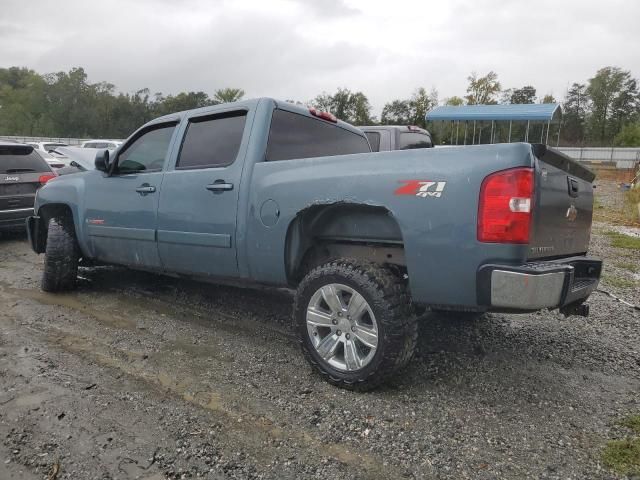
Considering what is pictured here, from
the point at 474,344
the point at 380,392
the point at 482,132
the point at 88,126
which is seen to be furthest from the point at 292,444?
the point at 88,126

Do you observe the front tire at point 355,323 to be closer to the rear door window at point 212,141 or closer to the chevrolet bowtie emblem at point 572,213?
the chevrolet bowtie emblem at point 572,213

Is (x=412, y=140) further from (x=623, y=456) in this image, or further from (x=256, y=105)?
(x=623, y=456)

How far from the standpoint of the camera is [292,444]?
89.5 inches

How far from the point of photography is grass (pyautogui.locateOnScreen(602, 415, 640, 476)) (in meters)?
2.12

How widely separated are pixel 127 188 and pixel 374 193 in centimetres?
263

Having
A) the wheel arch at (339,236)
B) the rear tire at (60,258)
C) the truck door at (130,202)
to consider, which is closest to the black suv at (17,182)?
the rear tire at (60,258)

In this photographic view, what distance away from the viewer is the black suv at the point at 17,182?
7.26 meters

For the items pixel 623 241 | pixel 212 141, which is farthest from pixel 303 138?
pixel 623 241

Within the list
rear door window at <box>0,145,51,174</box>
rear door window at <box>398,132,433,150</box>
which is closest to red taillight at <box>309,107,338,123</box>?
rear door window at <box>398,132,433,150</box>

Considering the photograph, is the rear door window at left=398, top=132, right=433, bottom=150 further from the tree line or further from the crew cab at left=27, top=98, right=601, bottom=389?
the tree line

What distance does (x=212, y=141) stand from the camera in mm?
3805

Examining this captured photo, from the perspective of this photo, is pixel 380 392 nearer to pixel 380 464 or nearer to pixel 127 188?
pixel 380 464

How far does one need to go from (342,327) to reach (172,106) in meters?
62.9

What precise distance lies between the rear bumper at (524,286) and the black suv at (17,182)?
7477 mm
